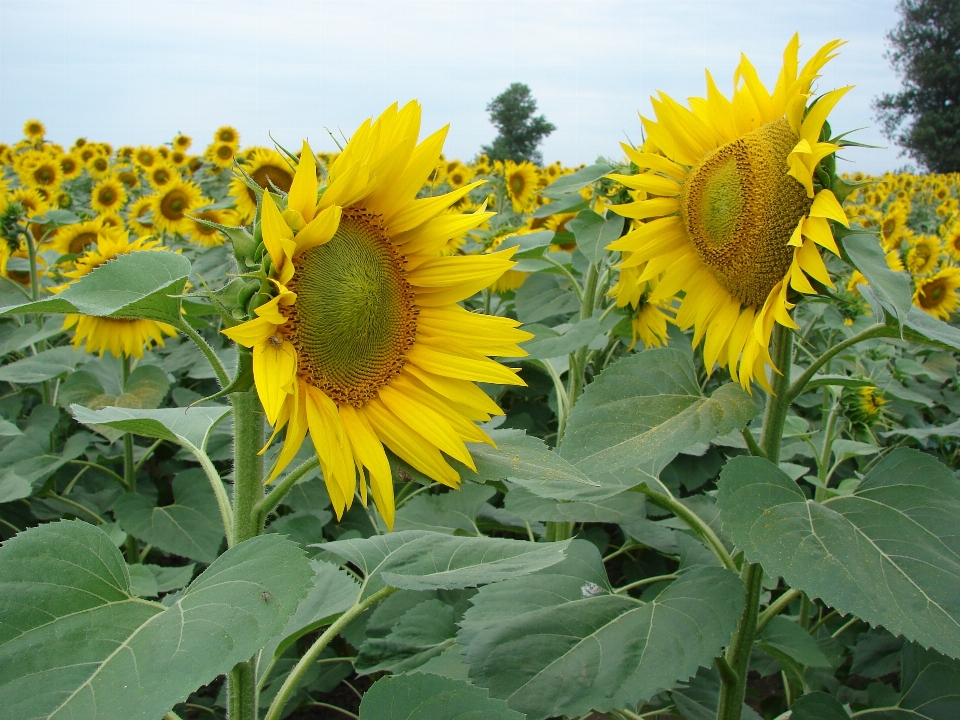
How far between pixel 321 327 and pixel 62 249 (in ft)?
12.0

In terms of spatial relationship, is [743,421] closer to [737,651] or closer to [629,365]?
[629,365]

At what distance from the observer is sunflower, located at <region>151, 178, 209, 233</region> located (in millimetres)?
4980

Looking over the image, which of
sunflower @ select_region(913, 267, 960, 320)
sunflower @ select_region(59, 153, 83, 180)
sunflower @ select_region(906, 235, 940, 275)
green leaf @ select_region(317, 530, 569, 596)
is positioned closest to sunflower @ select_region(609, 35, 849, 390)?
green leaf @ select_region(317, 530, 569, 596)

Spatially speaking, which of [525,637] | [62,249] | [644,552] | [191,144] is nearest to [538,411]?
[644,552]

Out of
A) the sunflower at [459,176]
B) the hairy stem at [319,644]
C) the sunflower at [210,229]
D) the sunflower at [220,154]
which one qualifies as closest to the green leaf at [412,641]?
the hairy stem at [319,644]

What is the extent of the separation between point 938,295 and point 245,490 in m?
3.71

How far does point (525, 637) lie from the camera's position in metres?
1.31

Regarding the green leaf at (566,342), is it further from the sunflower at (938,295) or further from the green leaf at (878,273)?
the sunflower at (938,295)

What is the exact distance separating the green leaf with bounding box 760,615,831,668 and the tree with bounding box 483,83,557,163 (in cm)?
1969

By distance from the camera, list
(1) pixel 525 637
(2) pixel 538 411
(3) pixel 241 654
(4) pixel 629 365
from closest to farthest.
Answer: (3) pixel 241 654 → (1) pixel 525 637 → (4) pixel 629 365 → (2) pixel 538 411

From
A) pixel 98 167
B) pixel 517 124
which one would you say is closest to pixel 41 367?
pixel 98 167

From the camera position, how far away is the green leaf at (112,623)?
0.73 meters

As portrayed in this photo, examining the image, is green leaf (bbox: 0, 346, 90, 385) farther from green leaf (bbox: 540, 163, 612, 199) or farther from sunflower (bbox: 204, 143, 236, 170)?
sunflower (bbox: 204, 143, 236, 170)

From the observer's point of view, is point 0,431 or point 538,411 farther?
point 538,411
